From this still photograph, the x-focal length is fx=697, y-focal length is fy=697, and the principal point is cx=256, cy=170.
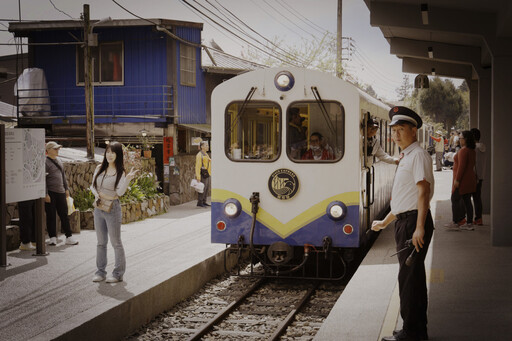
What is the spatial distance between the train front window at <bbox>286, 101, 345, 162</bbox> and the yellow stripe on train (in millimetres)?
539

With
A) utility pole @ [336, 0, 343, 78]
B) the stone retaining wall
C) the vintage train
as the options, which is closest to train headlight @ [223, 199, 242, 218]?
the vintage train

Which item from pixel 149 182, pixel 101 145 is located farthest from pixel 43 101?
pixel 149 182

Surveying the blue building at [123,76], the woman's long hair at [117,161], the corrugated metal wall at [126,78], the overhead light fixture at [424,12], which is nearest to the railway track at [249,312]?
the woman's long hair at [117,161]

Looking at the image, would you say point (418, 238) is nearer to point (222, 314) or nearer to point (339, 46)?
point (222, 314)

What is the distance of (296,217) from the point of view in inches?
372

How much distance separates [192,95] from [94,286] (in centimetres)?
1789

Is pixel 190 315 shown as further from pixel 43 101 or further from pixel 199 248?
pixel 43 101

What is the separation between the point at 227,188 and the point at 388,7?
545 centimetres

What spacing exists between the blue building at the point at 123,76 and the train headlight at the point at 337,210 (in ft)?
49.2

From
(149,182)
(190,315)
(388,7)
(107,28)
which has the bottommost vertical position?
(190,315)

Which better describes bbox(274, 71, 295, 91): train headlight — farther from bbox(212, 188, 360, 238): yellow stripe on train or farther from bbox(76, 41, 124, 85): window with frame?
bbox(76, 41, 124, 85): window with frame

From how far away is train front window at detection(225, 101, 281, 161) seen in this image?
31.4ft

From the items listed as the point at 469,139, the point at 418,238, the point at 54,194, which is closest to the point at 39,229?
the point at 54,194

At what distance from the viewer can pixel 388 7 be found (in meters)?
13.0
